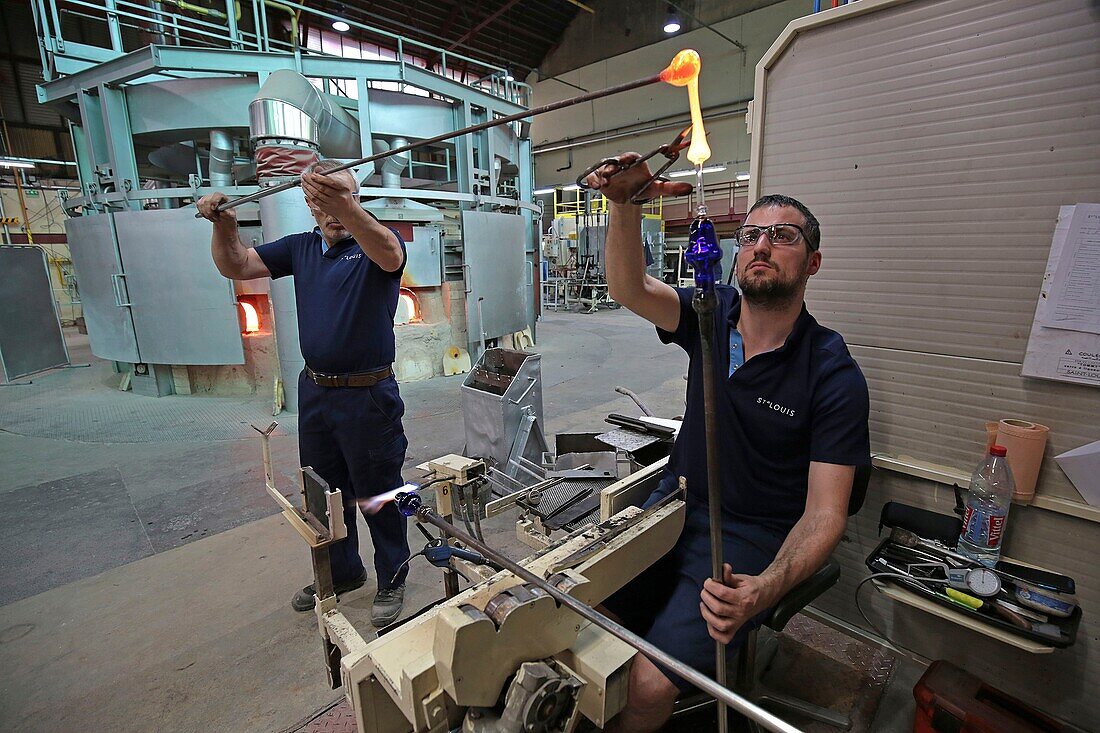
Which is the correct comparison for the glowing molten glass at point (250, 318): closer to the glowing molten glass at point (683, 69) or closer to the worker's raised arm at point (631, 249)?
the worker's raised arm at point (631, 249)

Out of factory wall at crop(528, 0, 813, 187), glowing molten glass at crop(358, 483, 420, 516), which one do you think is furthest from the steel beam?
factory wall at crop(528, 0, 813, 187)

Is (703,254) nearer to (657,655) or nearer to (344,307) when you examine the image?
(657,655)

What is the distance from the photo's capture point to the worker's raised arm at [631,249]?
103 cm

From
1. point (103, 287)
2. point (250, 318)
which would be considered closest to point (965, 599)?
point (250, 318)

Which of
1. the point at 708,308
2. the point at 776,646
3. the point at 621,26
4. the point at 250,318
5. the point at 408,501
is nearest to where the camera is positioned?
the point at 708,308

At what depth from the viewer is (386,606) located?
198 cm

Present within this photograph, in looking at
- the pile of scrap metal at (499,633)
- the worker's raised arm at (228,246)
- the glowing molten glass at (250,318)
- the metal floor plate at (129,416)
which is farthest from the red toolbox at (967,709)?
the glowing molten glass at (250,318)

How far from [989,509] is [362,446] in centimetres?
196

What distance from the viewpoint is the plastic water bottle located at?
142 centimetres

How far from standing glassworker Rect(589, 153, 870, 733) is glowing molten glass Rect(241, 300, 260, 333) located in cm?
450

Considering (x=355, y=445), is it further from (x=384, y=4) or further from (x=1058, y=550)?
(x=384, y=4)

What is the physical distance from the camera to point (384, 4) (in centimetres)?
1051

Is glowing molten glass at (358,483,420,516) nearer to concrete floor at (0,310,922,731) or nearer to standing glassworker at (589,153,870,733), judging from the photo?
concrete floor at (0,310,922,731)

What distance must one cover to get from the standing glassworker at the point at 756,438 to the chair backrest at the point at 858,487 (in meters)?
0.03
